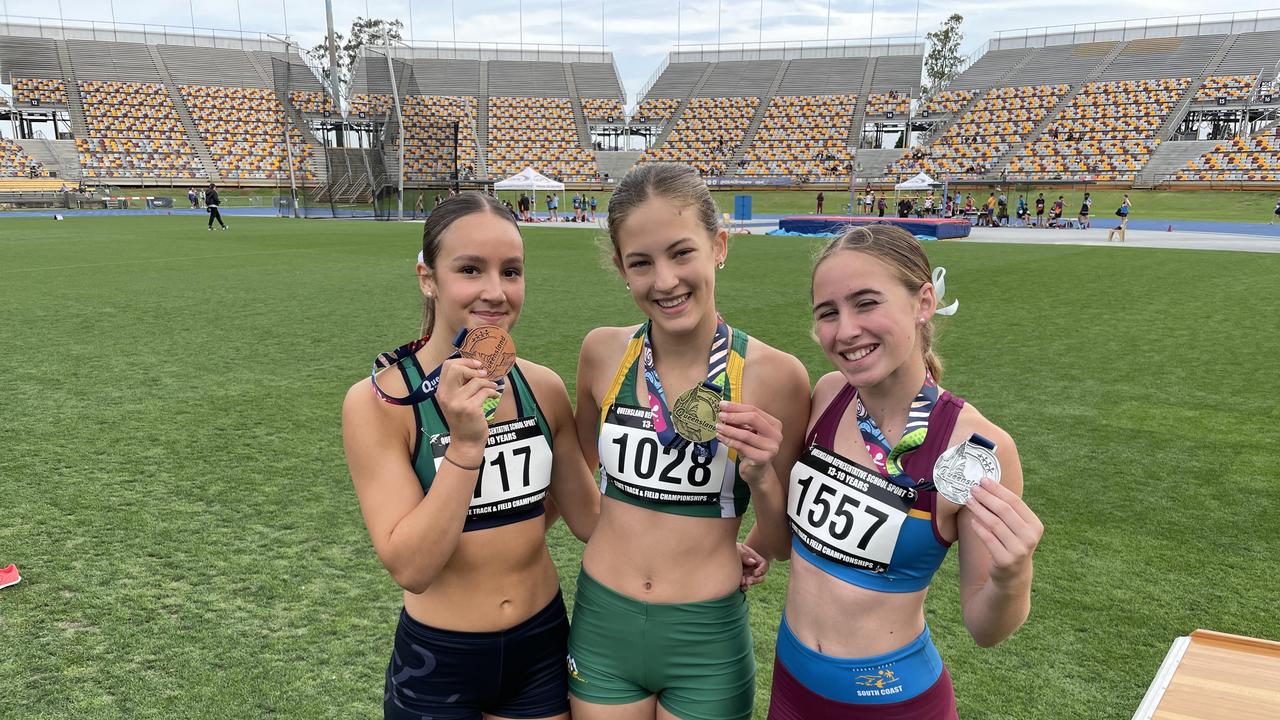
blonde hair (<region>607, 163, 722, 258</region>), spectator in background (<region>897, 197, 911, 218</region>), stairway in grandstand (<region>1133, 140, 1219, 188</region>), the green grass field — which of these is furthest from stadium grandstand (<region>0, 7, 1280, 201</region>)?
blonde hair (<region>607, 163, 722, 258</region>)

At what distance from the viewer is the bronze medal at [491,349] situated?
1.91 m

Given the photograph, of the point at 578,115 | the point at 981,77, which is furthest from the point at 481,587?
the point at 981,77

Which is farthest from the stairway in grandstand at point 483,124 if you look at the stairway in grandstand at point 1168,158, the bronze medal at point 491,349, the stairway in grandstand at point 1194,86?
the bronze medal at point 491,349

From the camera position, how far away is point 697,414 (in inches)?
84.3

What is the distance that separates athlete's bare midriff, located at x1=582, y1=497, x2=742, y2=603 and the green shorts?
0.04 metres

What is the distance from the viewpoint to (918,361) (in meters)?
2.14

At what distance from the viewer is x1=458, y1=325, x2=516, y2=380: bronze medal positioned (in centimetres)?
191

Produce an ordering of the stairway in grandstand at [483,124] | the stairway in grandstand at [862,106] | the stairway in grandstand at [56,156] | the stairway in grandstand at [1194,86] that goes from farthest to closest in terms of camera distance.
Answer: the stairway in grandstand at [483,124]
the stairway in grandstand at [862,106]
the stairway in grandstand at [56,156]
the stairway in grandstand at [1194,86]

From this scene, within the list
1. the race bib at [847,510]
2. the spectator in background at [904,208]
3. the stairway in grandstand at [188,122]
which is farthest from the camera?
the stairway in grandstand at [188,122]

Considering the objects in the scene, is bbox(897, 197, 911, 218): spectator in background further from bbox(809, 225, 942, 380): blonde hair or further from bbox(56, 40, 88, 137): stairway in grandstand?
bbox(56, 40, 88, 137): stairway in grandstand

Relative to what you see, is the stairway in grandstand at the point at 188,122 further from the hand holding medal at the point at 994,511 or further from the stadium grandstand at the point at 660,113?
the hand holding medal at the point at 994,511

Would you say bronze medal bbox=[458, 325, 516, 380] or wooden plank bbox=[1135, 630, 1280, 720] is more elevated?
bronze medal bbox=[458, 325, 516, 380]

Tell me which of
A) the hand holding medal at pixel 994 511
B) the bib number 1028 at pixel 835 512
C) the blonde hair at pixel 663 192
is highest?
the blonde hair at pixel 663 192

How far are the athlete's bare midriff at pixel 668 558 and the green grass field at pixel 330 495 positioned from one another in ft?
4.69
